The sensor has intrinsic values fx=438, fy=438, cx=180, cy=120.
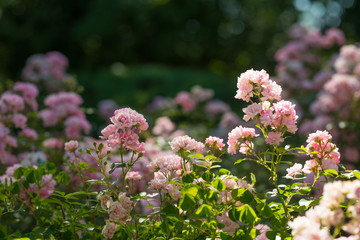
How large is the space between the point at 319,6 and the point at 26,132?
11.1m

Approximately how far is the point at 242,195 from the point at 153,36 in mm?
10137

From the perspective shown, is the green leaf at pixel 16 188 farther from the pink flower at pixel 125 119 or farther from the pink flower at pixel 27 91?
the pink flower at pixel 27 91

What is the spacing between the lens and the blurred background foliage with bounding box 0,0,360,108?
28.3ft

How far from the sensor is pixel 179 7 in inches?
452

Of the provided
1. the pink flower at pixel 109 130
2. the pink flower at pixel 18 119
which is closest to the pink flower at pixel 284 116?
the pink flower at pixel 109 130

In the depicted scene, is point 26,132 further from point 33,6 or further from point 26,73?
point 33,6

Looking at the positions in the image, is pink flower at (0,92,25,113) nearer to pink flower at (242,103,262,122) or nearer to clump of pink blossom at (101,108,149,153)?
clump of pink blossom at (101,108,149,153)

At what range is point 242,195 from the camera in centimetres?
167

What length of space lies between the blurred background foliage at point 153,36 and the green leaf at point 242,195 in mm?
5932

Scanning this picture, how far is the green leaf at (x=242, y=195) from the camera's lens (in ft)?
5.43

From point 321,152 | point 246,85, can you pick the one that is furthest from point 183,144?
point 321,152

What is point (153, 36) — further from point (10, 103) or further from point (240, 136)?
point (240, 136)

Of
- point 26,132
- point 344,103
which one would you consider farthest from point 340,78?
point 26,132

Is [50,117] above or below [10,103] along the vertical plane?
above
